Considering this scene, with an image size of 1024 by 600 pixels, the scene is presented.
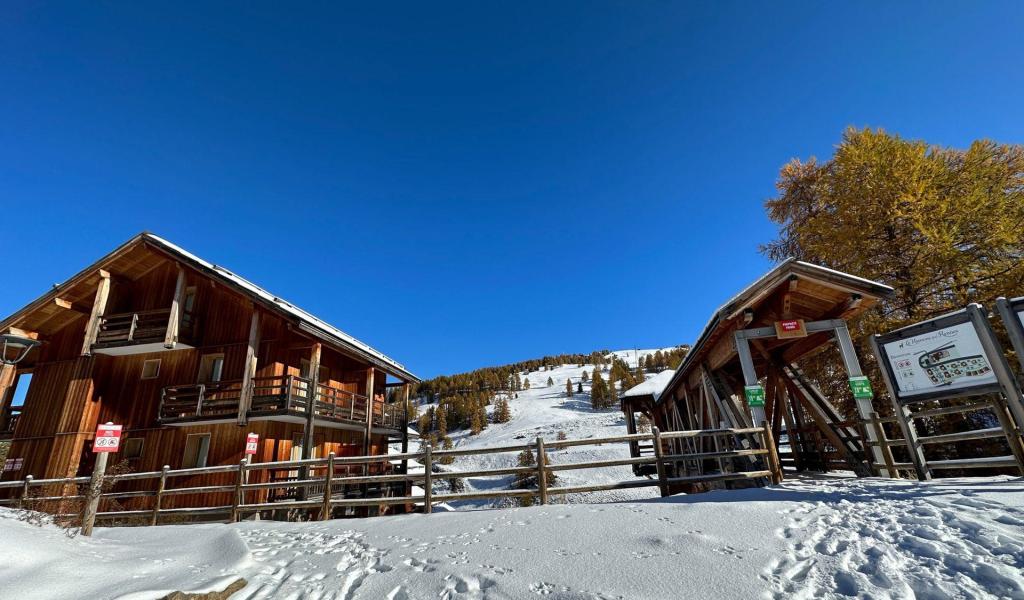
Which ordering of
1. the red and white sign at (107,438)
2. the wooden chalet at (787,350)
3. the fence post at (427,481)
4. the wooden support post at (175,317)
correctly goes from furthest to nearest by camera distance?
the wooden support post at (175,317)
the wooden chalet at (787,350)
the red and white sign at (107,438)
the fence post at (427,481)

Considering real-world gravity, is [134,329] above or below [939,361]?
above

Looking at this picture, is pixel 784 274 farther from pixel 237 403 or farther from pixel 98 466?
pixel 237 403

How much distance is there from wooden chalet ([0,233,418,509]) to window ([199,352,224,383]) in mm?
39

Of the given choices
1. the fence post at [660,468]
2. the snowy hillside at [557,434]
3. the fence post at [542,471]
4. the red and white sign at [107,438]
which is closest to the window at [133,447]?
the red and white sign at [107,438]

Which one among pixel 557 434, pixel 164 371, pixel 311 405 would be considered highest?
pixel 164 371

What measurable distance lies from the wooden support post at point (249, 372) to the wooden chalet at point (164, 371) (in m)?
0.04

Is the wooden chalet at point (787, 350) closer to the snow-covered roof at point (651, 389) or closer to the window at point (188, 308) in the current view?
the snow-covered roof at point (651, 389)

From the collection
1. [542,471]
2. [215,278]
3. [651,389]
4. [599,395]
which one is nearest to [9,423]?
[215,278]

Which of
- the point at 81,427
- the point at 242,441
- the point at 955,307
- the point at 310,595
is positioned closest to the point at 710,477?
the point at 310,595

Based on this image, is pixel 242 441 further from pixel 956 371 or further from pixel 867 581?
pixel 956 371

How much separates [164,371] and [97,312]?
3441 mm

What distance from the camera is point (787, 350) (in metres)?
12.8

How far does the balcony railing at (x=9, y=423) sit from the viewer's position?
1859 centimetres

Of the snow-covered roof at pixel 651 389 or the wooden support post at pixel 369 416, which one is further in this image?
the snow-covered roof at pixel 651 389
